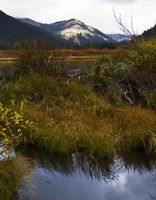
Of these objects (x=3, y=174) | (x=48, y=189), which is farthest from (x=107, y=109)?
(x=3, y=174)

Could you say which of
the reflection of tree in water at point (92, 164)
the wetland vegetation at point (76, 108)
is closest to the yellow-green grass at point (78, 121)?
the wetland vegetation at point (76, 108)

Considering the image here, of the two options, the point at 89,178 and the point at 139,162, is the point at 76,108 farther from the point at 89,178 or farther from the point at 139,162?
the point at 89,178

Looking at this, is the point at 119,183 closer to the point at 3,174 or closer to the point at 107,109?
the point at 3,174

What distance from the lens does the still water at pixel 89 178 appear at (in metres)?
9.46

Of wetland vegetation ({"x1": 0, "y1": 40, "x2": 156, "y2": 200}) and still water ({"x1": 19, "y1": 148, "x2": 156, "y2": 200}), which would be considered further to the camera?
wetland vegetation ({"x1": 0, "y1": 40, "x2": 156, "y2": 200})

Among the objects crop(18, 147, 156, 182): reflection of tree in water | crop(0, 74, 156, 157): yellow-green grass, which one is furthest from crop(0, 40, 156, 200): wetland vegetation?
crop(18, 147, 156, 182): reflection of tree in water

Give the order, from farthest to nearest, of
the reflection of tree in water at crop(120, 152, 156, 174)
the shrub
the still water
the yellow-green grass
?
the yellow-green grass
the reflection of tree in water at crop(120, 152, 156, 174)
the still water
the shrub

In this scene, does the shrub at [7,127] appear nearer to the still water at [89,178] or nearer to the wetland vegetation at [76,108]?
the wetland vegetation at [76,108]

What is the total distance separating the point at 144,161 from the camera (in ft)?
39.8

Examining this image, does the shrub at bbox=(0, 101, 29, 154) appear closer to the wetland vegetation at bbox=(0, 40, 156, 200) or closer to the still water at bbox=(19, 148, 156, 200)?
the wetland vegetation at bbox=(0, 40, 156, 200)

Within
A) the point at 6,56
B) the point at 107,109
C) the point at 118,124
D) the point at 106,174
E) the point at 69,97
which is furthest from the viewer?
the point at 6,56

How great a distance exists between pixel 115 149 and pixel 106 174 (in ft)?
4.88

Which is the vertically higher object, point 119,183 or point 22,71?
point 22,71

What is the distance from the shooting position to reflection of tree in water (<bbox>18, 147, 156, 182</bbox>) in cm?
1116
